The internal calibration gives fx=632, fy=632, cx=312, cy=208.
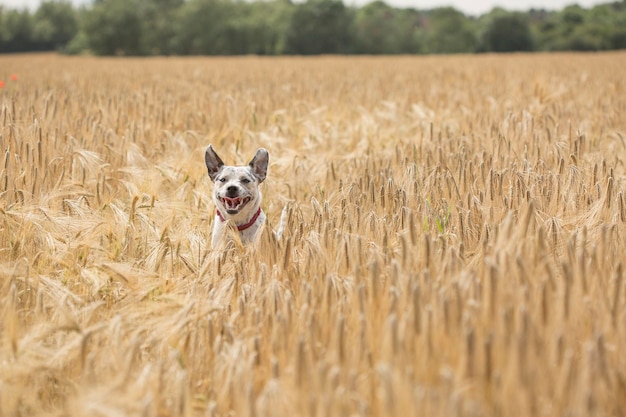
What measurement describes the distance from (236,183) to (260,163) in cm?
54

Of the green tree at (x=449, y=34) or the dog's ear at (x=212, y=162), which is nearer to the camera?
the dog's ear at (x=212, y=162)

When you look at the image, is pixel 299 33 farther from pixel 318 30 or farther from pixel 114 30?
pixel 114 30

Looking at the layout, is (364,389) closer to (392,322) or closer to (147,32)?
(392,322)

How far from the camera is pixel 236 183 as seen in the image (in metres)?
3.90

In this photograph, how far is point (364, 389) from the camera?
1.84 metres

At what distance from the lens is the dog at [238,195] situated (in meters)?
3.87

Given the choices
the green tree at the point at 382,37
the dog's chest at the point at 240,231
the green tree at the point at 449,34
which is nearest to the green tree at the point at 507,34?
the green tree at the point at 449,34

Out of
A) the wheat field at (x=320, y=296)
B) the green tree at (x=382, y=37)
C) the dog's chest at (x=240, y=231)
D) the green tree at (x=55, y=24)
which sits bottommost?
the dog's chest at (x=240, y=231)

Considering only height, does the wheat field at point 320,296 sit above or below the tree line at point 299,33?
below

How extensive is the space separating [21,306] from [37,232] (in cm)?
70

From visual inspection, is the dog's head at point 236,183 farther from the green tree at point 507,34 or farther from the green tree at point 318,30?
the green tree at point 507,34

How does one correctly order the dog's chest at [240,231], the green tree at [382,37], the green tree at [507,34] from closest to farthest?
1. the dog's chest at [240,231]
2. the green tree at [382,37]
3. the green tree at [507,34]

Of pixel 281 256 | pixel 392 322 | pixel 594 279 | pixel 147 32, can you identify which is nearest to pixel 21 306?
pixel 281 256

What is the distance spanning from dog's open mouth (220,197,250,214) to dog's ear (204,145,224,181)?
15.4 inches
